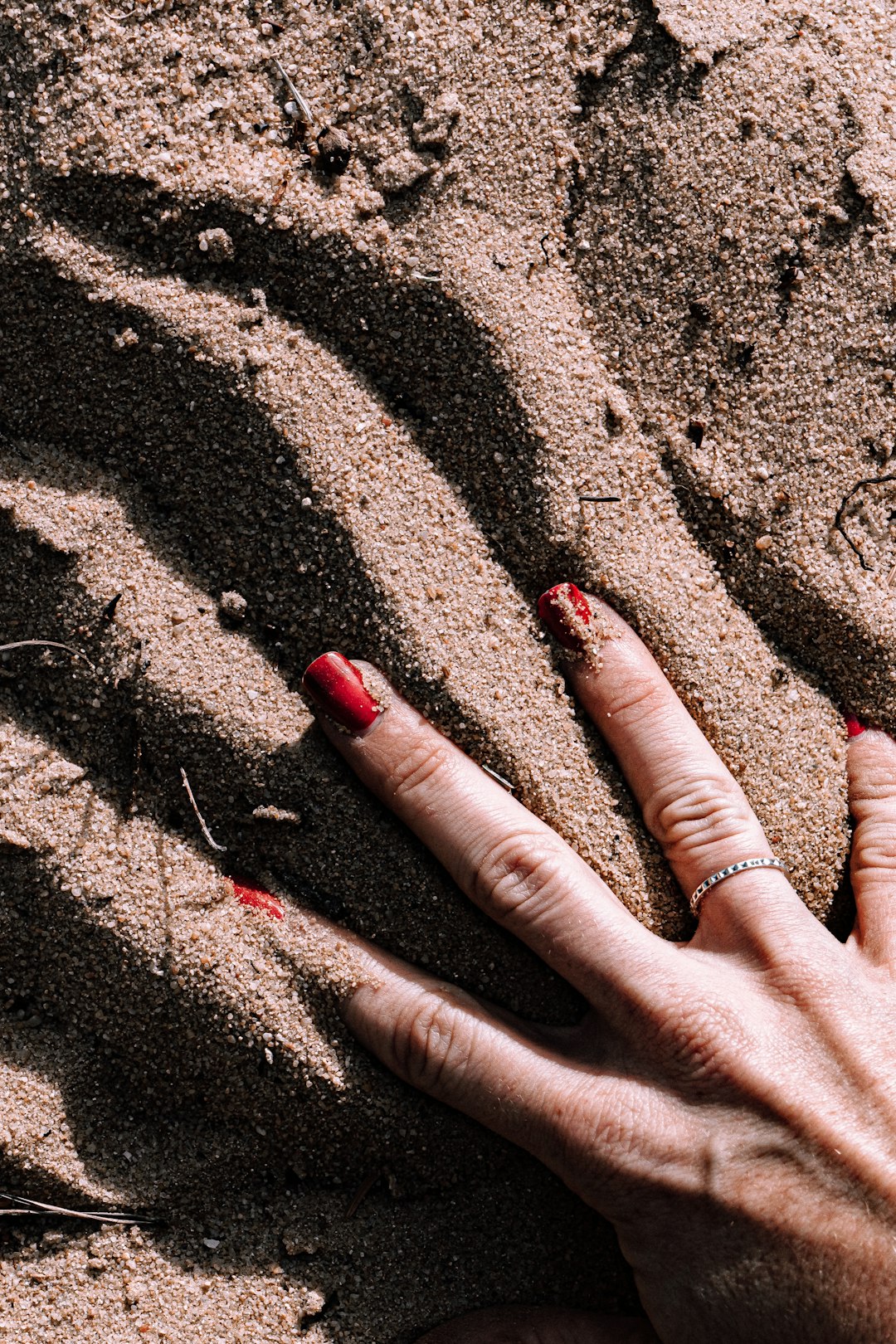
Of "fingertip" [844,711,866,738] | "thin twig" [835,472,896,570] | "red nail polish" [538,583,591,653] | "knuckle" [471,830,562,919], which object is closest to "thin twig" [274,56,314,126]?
"red nail polish" [538,583,591,653]

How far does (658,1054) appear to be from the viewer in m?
2.23

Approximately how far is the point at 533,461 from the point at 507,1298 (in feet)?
6.70

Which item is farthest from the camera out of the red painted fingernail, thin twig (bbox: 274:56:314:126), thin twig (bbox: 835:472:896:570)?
thin twig (bbox: 835:472:896:570)

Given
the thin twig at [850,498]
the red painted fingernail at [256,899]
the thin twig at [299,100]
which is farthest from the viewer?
the thin twig at [850,498]

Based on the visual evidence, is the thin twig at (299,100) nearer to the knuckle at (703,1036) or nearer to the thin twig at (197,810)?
the thin twig at (197,810)

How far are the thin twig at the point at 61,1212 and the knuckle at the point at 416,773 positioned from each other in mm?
1185

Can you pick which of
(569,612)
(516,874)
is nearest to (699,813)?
(516,874)

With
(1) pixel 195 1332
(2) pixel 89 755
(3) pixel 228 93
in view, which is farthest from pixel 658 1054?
(3) pixel 228 93

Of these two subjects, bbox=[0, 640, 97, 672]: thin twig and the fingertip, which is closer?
bbox=[0, 640, 97, 672]: thin twig

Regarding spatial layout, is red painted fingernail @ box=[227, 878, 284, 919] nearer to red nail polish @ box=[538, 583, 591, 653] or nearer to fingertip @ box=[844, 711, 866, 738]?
red nail polish @ box=[538, 583, 591, 653]

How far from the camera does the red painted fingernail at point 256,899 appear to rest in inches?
88.4

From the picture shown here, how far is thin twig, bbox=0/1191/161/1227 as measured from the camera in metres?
2.25

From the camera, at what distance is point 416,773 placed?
2.22 meters

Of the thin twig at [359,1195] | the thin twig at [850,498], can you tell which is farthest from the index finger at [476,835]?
the thin twig at [850,498]
